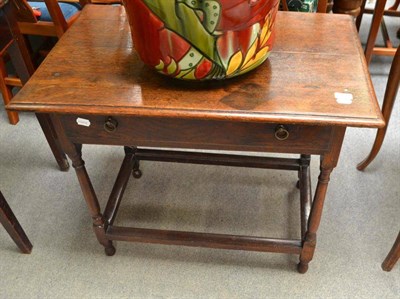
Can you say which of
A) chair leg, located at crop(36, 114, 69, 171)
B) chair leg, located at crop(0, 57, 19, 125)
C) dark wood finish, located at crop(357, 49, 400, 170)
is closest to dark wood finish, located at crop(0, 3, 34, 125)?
chair leg, located at crop(36, 114, 69, 171)

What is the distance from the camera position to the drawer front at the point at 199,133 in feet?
2.60

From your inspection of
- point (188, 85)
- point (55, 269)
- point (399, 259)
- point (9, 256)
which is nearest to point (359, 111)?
point (188, 85)

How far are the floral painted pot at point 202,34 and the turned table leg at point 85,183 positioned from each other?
0.85 ft

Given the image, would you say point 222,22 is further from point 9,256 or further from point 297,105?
point 9,256

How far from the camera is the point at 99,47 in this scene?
2.98 feet

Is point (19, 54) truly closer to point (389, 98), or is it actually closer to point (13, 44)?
point (13, 44)

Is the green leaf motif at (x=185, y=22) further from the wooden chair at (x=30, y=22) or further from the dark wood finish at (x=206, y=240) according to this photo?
the wooden chair at (x=30, y=22)

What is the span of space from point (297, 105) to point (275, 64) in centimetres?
15

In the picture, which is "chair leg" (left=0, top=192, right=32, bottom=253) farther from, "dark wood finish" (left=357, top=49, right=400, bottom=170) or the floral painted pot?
"dark wood finish" (left=357, top=49, right=400, bottom=170)

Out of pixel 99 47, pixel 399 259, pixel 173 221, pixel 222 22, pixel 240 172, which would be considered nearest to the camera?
pixel 222 22

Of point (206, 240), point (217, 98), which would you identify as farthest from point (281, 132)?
point (206, 240)

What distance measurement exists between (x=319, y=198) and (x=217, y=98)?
37 centimetres

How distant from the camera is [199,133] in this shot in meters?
0.82

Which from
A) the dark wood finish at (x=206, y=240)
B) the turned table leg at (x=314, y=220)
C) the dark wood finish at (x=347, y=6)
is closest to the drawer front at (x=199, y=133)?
the turned table leg at (x=314, y=220)
